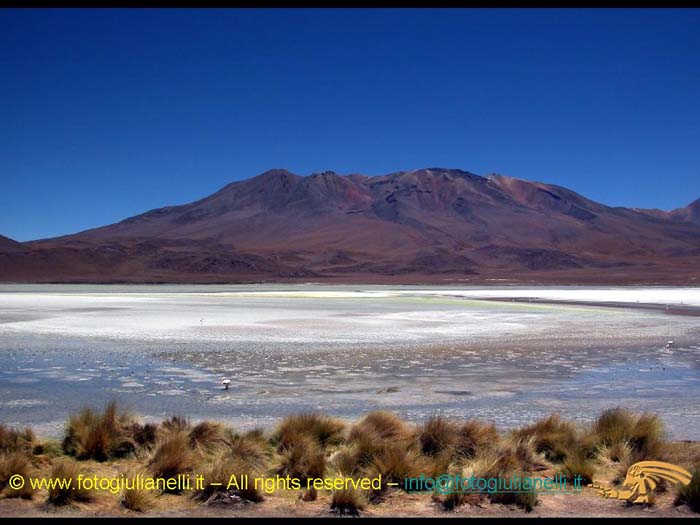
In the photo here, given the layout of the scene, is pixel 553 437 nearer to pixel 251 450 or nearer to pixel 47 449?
pixel 251 450

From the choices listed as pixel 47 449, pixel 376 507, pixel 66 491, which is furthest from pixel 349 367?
pixel 66 491

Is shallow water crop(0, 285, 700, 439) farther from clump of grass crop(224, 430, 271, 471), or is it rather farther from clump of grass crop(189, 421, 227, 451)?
clump of grass crop(224, 430, 271, 471)

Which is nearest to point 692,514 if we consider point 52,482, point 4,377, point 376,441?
point 376,441

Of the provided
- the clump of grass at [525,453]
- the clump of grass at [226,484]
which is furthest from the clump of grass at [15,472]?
the clump of grass at [525,453]

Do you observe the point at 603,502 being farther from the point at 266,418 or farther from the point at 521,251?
the point at 521,251

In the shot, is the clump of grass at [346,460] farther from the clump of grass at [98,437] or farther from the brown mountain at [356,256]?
the brown mountain at [356,256]
